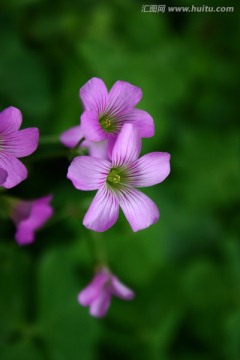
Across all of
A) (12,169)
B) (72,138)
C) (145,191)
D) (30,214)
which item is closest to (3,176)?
(12,169)

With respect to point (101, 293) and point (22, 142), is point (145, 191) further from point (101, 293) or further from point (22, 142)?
point (22, 142)

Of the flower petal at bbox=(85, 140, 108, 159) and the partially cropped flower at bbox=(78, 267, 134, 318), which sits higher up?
the flower petal at bbox=(85, 140, 108, 159)

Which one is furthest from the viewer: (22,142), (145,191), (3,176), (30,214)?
(145,191)

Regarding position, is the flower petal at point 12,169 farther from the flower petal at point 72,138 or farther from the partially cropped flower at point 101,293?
the partially cropped flower at point 101,293

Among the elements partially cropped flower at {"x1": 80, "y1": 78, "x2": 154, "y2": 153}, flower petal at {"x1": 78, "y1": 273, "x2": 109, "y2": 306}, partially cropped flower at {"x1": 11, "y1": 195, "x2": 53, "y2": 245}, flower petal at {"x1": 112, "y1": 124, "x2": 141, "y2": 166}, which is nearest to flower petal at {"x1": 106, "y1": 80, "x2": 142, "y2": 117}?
partially cropped flower at {"x1": 80, "y1": 78, "x2": 154, "y2": 153}

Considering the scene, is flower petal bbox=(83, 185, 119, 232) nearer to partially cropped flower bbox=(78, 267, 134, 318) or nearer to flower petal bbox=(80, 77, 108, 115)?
flower petal bbox=(80, 77, 108, 115)

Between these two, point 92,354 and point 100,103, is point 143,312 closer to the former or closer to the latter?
point 92,354
